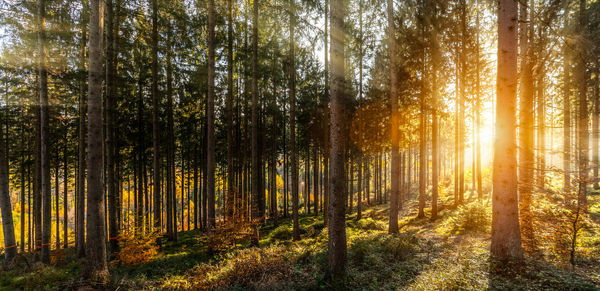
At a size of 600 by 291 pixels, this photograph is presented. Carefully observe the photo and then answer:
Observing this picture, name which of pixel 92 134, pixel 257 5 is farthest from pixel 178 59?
pixel 92 134

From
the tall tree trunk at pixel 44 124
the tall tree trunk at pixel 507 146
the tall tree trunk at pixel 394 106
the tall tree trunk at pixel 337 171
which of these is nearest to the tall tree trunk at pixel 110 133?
the tall tree trunk at pixel 44 124

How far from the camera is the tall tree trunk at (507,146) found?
18.0 feet

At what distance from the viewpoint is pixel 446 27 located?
1223 centimetres

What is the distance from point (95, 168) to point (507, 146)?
1115cm

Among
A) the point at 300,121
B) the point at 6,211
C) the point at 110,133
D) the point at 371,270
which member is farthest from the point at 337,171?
the point at 6,211

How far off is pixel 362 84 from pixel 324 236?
1028cm

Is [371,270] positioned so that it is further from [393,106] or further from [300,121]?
[300,121]

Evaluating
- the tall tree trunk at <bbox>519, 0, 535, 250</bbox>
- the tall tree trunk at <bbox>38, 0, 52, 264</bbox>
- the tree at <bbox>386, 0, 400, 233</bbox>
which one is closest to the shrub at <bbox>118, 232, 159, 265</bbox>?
the tall tree trunk at <bbox>38, 0, 52, 264</bbox>

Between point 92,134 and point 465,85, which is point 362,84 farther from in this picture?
point 92,134

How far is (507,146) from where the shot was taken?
556 cm

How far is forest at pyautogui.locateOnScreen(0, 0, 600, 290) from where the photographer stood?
5520mm

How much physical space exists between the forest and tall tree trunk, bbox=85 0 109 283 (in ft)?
0.12

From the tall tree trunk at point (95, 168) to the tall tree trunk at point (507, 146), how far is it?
1073cm

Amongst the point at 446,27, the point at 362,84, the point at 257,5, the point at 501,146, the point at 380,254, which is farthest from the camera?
the point at 362,84
